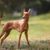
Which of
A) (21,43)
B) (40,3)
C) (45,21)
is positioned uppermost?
(40,3)

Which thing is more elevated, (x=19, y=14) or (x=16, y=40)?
(x=19, y=14)

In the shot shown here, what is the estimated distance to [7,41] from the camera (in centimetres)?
199

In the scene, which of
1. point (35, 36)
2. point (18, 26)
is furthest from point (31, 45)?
point (18, 26)

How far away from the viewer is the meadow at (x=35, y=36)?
1.96 metres

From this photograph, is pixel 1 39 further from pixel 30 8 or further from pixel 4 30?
pixel 30 8

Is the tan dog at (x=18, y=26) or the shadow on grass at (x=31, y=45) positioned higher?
the tan dog at (x=18, y=26)

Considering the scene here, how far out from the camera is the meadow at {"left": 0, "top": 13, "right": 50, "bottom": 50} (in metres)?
1.96

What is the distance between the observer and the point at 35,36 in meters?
2.02

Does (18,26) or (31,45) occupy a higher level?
(18,26)

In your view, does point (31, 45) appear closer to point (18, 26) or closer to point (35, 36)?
point (35, 36)

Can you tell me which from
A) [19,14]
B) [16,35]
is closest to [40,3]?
[19,14]

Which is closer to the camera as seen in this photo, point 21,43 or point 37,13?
point 21,43

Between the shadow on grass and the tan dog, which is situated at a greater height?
the tan dog

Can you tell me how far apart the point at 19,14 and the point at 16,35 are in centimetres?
18
